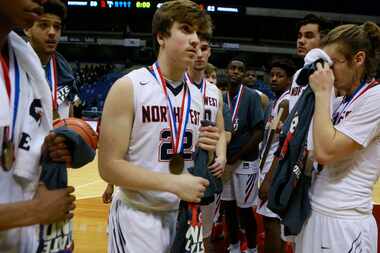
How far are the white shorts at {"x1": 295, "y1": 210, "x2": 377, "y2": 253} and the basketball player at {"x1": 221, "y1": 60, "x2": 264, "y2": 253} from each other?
2609mm

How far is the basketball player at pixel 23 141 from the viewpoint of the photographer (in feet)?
4.52

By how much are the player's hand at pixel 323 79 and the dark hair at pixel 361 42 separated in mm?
137

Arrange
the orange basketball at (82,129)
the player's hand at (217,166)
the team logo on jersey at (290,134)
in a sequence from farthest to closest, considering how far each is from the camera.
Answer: the player's hand at (217,166)
the team logo on jersey at (290,134)
the orange basketball at (82,129)

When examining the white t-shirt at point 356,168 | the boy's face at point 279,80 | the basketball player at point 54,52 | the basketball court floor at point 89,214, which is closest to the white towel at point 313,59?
the white t-shirt at point 356,168

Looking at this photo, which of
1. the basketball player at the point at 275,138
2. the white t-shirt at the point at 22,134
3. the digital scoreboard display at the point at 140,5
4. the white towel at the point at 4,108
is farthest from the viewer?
the digital scoreboard display at the point at 140,5

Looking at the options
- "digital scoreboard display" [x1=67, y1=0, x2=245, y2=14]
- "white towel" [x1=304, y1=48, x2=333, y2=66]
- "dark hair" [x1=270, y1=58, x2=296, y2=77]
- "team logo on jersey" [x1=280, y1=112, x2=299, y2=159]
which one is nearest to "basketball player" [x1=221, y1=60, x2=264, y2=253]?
"dark hair" [x1=270, y1=58, x2=296, y2=77]

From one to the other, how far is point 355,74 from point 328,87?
19cm

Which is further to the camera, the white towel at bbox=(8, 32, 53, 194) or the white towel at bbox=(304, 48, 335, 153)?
the white towel at bbox=(304, 48, 335, 153)

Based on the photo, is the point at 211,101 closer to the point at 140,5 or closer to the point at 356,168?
the point at 356,168

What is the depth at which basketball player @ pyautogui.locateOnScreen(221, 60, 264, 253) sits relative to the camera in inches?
204

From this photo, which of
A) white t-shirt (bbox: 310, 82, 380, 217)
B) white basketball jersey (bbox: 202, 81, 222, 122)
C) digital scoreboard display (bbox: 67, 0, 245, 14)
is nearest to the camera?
white t-shirt (bbox: 310, 82, 380, 217)

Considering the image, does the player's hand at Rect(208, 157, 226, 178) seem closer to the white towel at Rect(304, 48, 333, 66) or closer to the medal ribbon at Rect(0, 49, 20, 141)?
the white towel at Rect(304, 48, 333, 66)

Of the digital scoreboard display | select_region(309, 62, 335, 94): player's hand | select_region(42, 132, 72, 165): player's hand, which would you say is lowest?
select_region(42, 132, 72, 165): player's hand

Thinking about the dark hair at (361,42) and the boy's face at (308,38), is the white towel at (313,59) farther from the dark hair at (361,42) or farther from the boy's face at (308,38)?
the boy's face at (308,38)
